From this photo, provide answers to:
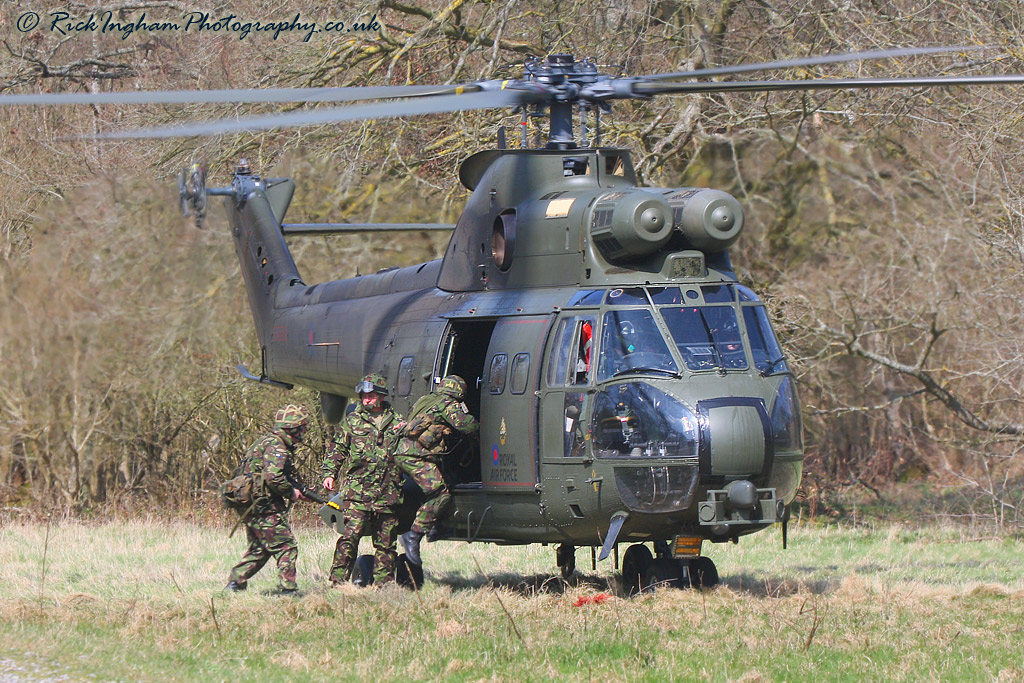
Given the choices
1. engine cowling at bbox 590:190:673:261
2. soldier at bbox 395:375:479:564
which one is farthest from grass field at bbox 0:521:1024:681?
engine cowling at bbox 590:190:673:261

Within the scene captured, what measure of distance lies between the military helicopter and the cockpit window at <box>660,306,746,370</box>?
0.04 feet

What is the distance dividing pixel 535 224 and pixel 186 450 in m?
8.06

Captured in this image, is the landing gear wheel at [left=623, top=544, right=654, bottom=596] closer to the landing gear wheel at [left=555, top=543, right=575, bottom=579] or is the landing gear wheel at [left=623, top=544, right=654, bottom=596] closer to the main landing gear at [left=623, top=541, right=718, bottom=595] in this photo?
the main landing gear at [left=623, top=541, right=718, bottom=595]

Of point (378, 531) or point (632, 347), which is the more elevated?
point (632, 347)

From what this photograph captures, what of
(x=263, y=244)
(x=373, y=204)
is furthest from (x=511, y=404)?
(x=373, y=204)

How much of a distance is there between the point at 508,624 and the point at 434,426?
5.77 ft

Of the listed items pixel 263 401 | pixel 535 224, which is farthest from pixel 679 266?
pixel 263 401

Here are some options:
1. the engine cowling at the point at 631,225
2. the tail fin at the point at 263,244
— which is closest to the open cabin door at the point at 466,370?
the engine cowling at the point at 631,225

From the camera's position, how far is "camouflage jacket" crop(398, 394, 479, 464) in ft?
29.8

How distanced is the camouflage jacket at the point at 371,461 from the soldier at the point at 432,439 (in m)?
0.17

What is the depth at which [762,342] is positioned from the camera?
28.6ft

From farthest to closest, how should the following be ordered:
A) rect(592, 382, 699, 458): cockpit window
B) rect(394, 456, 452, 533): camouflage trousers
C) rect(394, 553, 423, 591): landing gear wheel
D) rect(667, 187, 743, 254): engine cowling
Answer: rect(394, 553, 423, 591): landing gear wheel → rect(394, 456, 452, 533): camouflage trousers → rect(667, 187, 743, 254): engine cowling → rect(592, 382, 699, 458): cockpit window

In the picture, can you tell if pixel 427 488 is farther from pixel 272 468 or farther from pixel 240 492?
pixel 240 492

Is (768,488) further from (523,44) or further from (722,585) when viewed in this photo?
(523,44)
